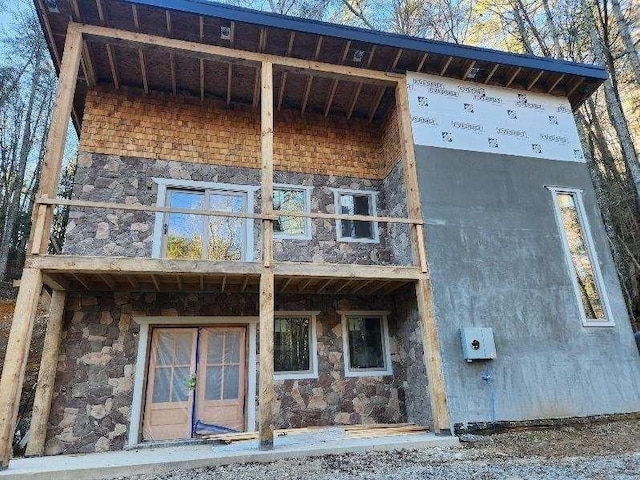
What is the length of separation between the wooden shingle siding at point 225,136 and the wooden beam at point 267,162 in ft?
5.64

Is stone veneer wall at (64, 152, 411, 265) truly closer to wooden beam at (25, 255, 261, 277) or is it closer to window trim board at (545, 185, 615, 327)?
wooden beam at (25, 255, 261, 277)

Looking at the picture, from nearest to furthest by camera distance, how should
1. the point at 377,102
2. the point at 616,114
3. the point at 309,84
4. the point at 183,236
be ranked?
the point at 183,236 → the point at 309,84 → the point at 377,102 → the point at 616,114

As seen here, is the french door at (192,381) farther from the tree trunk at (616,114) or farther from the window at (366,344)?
the tree trunk at (616,114)

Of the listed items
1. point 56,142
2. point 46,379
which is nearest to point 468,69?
point 56,142

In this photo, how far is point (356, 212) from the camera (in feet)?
27.7

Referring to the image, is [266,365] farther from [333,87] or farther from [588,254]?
[588,254]

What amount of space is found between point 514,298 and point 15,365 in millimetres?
6822

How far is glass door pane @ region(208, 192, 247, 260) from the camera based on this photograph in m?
7.34

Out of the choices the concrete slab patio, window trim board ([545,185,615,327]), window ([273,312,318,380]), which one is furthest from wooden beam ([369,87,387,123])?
the concrete slab patio

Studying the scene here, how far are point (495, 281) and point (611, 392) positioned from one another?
2402 millimetres

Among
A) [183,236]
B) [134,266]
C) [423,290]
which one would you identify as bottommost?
[423,290]

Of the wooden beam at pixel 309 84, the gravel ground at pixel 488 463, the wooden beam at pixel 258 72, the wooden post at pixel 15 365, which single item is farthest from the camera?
the wooden beam at pixel 309 84

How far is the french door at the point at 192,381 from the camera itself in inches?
257

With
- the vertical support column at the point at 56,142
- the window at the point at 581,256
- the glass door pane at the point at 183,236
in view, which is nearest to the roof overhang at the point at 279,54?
the vertical support column at the point at 56,142
